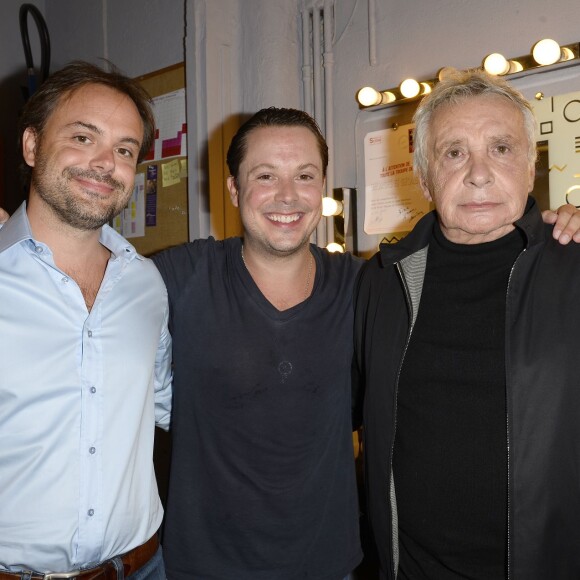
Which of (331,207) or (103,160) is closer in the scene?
(103,160)

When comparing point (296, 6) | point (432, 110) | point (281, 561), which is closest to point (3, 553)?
point (281, 561)

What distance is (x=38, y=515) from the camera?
1.30 m

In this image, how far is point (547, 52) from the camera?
1.99 meters

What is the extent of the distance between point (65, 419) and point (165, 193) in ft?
6.97

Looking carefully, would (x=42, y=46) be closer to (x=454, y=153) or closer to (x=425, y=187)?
(x=425, y=187)

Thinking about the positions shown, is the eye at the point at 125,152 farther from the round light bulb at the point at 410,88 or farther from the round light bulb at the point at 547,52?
the round light bulb at the point at 547,52

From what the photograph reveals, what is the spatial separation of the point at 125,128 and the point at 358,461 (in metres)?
1.33

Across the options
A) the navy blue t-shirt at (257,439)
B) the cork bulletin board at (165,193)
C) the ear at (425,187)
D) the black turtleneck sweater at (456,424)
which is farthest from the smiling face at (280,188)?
the cork bulletin board at (165,193)

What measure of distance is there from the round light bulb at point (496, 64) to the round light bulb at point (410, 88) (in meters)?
0.30

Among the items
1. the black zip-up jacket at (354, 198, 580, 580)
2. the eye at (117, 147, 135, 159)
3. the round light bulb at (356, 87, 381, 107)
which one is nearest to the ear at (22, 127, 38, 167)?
the eye at (117, 147, 135, 159)

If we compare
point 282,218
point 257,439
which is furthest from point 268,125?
point 257,439

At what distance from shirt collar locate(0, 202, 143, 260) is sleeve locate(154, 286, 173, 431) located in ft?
0.58

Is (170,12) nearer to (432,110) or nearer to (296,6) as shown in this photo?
(296,6)

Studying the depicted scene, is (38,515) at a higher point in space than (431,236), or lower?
lower
